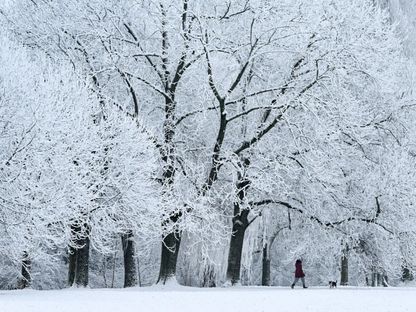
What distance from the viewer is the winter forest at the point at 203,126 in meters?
20.1

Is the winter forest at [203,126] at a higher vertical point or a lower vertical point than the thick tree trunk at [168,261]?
higher

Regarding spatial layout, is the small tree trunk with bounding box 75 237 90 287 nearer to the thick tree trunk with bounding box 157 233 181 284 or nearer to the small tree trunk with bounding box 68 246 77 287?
the small tree trunk with bounding box 68 246 77 287

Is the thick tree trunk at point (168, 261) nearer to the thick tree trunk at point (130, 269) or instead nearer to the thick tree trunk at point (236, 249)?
the thick tree trunk at point (130, 269)

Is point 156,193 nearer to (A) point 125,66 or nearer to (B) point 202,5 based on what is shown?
(A) point 125,66

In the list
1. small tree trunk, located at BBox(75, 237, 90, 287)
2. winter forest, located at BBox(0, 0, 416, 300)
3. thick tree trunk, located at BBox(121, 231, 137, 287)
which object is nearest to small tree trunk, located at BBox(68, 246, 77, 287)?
winter forest, located at BBox(0, 0, 416, 300)

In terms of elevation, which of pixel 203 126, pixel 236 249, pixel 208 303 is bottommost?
pixel 208 303

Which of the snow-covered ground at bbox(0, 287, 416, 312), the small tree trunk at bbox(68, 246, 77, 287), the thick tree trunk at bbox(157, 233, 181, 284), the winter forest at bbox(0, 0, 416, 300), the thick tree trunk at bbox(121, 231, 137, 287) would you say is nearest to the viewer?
the snow-covered ground at bbox(0, 287, 416, 312)

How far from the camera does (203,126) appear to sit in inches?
930

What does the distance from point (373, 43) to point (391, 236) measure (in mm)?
7071

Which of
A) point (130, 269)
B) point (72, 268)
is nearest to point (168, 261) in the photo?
point (130, 269)

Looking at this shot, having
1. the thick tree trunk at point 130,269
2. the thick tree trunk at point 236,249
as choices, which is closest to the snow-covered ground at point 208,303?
the thick tree trunk at point 130,269

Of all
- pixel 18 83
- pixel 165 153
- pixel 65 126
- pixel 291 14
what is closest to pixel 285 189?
pixel 165 153

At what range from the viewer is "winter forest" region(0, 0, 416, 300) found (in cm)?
2009

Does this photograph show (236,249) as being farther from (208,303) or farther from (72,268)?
(208,303)
